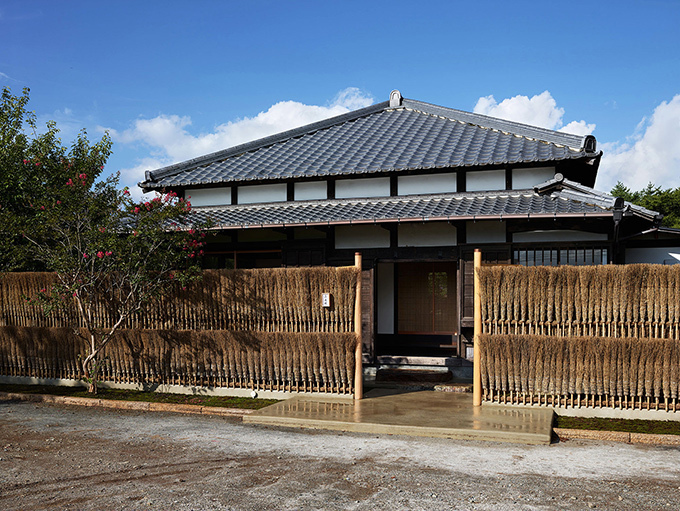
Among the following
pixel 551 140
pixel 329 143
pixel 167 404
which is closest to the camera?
pixel 167 404

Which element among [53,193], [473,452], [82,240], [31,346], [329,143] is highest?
[329,143]

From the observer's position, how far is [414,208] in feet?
38.3

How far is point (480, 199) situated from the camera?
12.0 meters

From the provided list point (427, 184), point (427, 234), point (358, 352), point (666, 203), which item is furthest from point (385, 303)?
point (666, 203)

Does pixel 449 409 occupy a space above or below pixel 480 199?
below

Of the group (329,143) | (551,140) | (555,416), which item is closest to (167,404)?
(555,416)

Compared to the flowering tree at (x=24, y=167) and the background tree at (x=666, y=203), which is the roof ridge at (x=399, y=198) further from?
the background tree at (x=666, y=203)

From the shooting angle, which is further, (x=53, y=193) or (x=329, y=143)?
(x=329, y=143)

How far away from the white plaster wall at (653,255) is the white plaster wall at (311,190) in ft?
22.3

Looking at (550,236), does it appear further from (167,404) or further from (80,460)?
(80,460)

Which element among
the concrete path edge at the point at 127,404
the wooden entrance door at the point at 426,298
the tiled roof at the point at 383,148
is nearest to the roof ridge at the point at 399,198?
the tiled roof at the point at 383,148

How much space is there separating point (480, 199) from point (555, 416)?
16.5ft

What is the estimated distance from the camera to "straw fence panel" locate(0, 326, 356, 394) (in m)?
9.69

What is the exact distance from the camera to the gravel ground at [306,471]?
16.2ft
